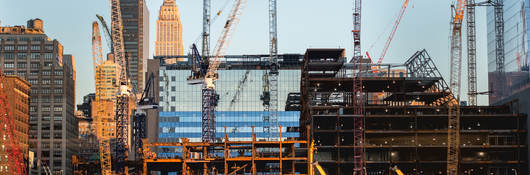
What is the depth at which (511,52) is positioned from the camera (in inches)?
7082

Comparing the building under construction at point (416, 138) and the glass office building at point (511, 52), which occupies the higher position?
the glass office building at point (511, 52)

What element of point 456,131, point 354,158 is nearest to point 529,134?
point 456,131

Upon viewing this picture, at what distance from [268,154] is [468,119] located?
5113 cm

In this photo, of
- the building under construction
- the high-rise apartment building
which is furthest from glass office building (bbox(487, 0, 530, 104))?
the building under construction

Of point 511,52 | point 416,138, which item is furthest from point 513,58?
point 416,138

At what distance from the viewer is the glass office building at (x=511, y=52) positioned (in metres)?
172

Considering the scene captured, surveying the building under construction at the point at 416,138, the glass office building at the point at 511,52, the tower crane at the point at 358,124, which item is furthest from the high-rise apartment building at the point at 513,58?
the tower crane at the point at 358,124

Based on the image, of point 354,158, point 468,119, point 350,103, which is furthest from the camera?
point 350,103

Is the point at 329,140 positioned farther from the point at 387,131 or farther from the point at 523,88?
the point at 523,88

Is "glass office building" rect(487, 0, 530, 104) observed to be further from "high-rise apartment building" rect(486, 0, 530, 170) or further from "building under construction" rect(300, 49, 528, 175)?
"building under construction" rect(300, 49, 528, 175)

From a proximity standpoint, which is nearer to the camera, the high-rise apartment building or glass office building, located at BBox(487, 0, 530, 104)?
the high-rise apartment building

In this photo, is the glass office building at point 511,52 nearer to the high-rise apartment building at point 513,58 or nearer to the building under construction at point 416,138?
the high-rise apartment building at point 513,58

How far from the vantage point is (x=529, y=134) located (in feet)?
569

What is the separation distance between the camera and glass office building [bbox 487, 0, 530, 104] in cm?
17162
